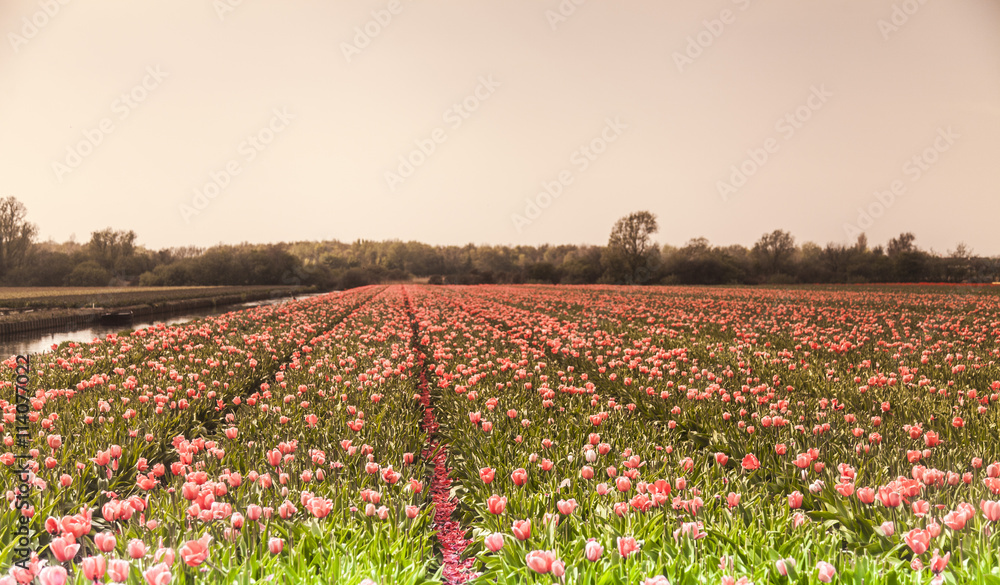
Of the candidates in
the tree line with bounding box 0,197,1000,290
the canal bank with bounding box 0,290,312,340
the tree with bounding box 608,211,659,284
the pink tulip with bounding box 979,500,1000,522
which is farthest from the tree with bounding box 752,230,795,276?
the pink tulip with bounding box 979,500,1000,522

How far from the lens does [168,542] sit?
2836 millimetres

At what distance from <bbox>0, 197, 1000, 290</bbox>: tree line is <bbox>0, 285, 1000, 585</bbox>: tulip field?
41940 mm

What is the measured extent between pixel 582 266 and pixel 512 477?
69777mm

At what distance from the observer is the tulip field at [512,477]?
2.55 meters

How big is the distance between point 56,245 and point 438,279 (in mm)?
72269

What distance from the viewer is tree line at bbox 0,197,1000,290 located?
48.3 metres

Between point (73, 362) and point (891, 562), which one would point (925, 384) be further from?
point (73, 362)

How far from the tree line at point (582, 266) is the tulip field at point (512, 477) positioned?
4194 centimetres

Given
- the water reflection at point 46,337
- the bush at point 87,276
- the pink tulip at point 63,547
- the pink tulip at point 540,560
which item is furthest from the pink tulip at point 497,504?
the bush at point 87,276

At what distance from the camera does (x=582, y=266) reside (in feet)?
237

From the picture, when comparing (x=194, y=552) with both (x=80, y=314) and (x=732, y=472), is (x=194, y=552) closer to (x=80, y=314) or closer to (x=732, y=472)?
(x=732, y=472)

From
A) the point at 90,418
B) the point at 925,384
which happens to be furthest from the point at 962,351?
the point at 90,418

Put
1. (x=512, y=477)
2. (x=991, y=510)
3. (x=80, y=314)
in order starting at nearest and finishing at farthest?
(x=991, y=510), (x=512, y=477), (x=80, y=314)

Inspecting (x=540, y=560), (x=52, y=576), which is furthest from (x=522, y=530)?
(x=52, y=576)
